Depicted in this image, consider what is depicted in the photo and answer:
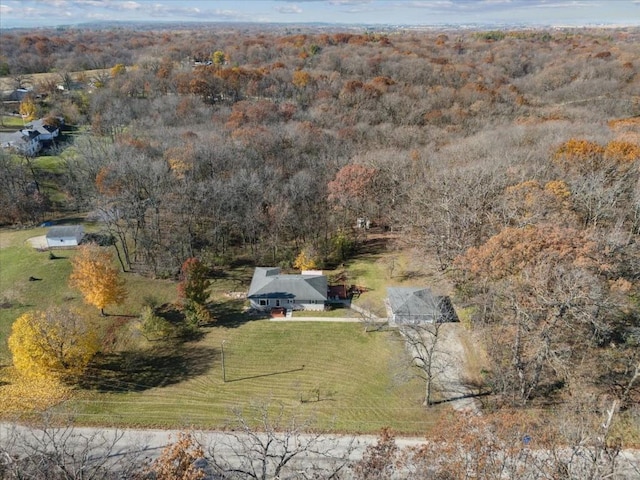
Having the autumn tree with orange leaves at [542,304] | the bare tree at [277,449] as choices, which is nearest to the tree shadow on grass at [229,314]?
the bare tree at [277,449]

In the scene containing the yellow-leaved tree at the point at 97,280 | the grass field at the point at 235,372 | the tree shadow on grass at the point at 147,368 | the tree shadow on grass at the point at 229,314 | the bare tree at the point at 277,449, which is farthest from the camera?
the tree shadow on grass at the point at 229,314

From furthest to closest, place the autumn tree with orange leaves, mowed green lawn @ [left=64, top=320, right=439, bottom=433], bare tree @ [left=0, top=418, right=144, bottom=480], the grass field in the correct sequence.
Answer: the grass field, mowed green lawn @ [left=64, top=320, right=439, bottom=433], the autumn tree with orange leaves, bare tree @ [left=0, top=418, right=144, bottom=480]

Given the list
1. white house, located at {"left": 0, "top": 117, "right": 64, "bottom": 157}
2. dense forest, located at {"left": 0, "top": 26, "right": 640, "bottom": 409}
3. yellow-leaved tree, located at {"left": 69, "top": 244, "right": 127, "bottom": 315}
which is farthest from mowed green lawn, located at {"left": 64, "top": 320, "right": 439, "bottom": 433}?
white house, located at {"left": 0, "top": 117, "right": 64, "bottom": 157}

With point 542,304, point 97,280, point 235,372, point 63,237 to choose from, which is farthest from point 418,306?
point 63,237

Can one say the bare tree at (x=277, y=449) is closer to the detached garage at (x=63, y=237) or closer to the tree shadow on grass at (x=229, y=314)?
the tree shadow on grass at (x=229, y=314)

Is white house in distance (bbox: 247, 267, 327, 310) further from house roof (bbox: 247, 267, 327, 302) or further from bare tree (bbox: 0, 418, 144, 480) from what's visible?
bare tree (bbox: 0, 418, 144, 480)
